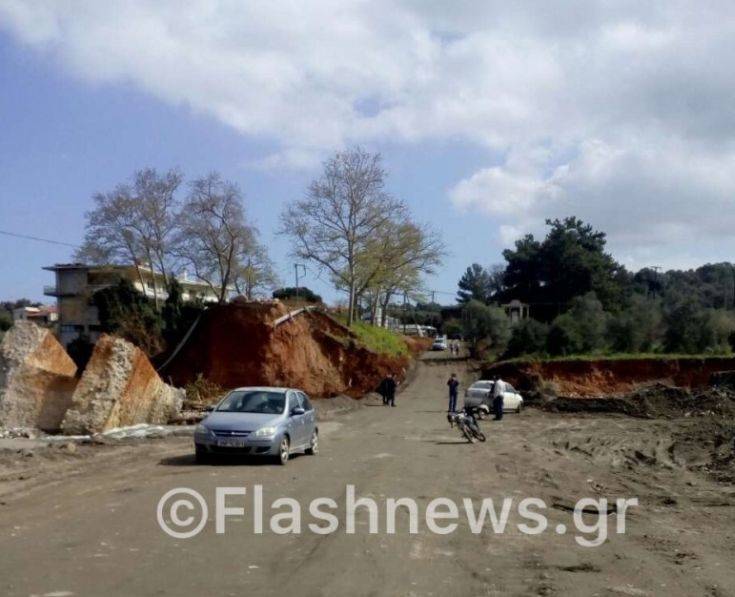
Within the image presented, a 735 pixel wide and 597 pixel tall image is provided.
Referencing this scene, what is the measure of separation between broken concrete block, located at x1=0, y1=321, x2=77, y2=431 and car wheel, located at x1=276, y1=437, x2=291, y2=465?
1130cm

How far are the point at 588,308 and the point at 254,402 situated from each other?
4968cm

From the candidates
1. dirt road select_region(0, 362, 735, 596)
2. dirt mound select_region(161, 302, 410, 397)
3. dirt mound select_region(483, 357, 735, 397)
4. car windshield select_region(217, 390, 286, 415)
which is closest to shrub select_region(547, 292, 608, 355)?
dirt mound select_region(483, 357, 735, 397)

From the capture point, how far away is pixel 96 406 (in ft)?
85.4

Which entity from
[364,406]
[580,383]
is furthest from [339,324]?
[580,383]

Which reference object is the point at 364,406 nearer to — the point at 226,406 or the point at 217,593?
the point at 226,406

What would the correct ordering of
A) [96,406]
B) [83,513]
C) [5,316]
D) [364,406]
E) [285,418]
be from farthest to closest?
[5,316]
[364,406]
[96,406]
[285,418]
[83,513]

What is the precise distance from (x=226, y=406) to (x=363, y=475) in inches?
174

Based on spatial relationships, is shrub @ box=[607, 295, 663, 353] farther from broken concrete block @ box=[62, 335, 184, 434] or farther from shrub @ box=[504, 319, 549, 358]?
broken concrete block @ box=[62, 335, 184, 434]

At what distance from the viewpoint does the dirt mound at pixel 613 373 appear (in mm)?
56812

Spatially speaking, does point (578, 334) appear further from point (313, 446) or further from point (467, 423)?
point (313, 446)

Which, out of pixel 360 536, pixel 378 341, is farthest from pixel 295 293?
pixel 360 536

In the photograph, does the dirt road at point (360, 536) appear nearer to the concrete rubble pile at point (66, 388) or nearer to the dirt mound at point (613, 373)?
the concrete rubble pile at point (66, 388)

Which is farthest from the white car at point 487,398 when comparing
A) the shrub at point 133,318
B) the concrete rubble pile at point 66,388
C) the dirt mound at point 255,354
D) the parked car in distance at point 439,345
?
the parked car in distance at point 439,345

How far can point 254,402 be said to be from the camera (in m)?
19.5
